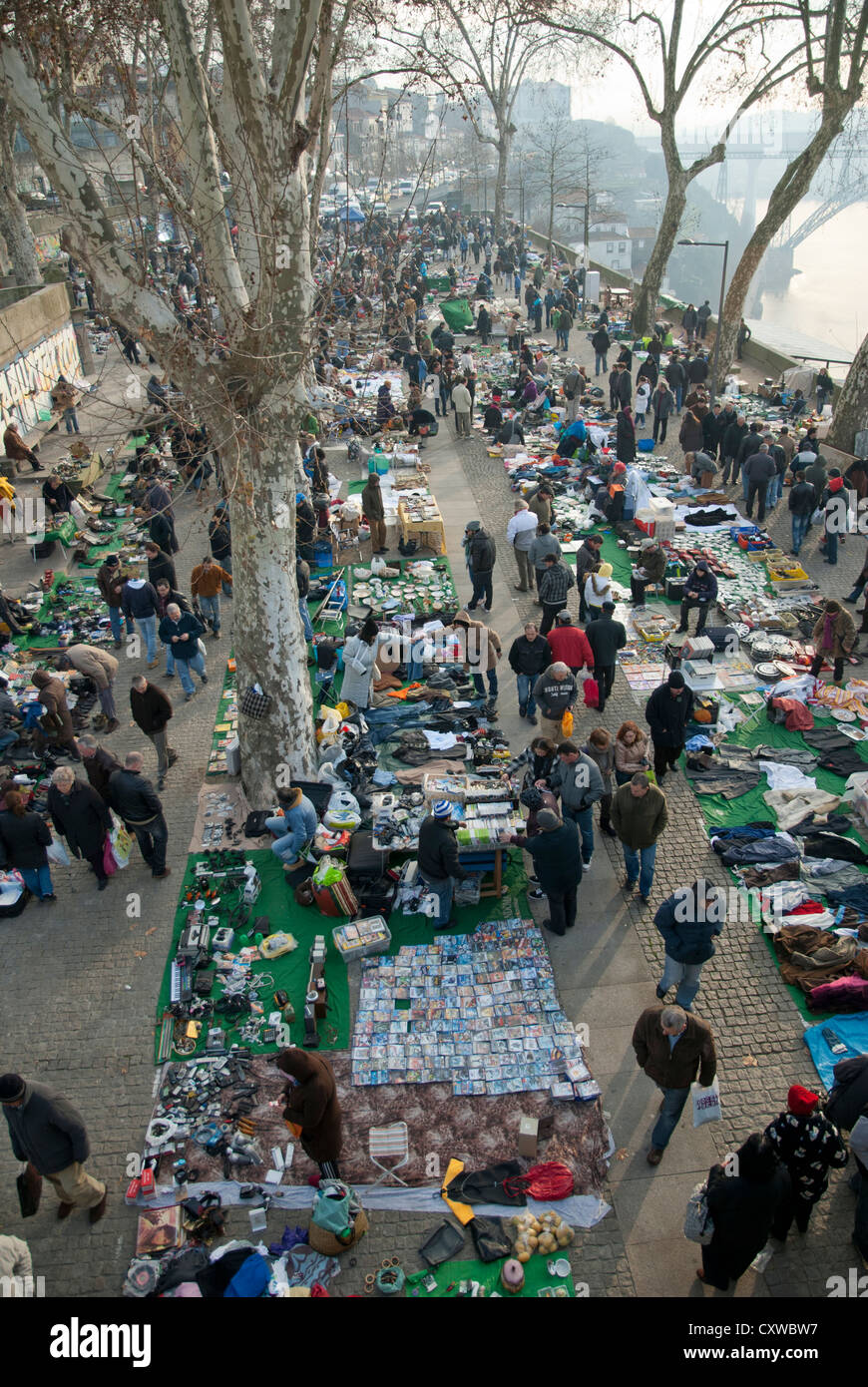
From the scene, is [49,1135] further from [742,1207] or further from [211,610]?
[211,610]

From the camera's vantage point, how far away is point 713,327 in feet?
94.8

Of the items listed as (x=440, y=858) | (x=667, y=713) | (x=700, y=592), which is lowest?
(x=440, y=858)

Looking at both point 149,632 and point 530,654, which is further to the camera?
point 149,632

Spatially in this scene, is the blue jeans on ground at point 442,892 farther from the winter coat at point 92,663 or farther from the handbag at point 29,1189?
the winter coat at point 92,663

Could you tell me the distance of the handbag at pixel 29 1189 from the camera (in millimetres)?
6016

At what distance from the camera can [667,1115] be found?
6.15 m

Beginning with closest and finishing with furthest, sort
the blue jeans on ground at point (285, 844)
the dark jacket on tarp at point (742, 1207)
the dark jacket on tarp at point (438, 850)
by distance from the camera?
the dark jacket on tarp at point (742, 1207)
the dark jacket on tarp at point (438, 850)
the blue jeans on ground at point (285, 844)

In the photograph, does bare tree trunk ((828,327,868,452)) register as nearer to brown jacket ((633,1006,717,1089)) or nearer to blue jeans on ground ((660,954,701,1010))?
blue jeans on ground ((660,954,701,1010))

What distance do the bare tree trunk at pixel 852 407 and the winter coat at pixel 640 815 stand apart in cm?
1412

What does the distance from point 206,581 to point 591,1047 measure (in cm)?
843

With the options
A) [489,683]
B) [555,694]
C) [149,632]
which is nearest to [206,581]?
[149,632]

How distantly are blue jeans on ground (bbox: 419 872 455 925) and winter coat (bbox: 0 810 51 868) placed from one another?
3.62 m

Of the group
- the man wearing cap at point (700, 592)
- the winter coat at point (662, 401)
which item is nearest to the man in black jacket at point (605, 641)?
the man wearing cap at point (700, 592)

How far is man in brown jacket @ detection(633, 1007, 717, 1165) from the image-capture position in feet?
19.2
